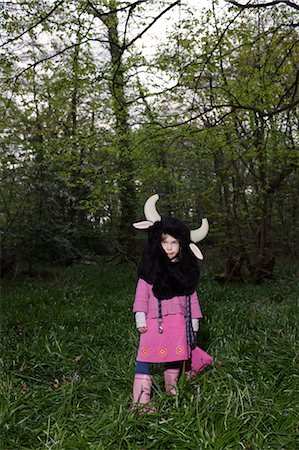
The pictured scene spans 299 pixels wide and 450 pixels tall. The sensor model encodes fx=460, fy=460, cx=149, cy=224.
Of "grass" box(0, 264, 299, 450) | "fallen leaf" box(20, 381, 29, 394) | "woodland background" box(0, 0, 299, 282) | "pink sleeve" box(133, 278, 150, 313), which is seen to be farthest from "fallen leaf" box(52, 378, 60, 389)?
"woodland background" box(0, 0, 299, 282)

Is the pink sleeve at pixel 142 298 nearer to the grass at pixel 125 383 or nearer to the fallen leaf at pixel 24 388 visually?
the grass at pixel 125 383

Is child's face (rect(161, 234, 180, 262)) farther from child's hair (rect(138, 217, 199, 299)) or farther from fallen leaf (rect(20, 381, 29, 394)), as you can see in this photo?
fallen leaf (rect(20, 381, 29, 394))

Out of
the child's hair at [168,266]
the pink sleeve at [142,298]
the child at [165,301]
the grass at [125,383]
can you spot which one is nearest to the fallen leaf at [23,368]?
the grass at [125,383]

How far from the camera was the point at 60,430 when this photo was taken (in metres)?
3.16

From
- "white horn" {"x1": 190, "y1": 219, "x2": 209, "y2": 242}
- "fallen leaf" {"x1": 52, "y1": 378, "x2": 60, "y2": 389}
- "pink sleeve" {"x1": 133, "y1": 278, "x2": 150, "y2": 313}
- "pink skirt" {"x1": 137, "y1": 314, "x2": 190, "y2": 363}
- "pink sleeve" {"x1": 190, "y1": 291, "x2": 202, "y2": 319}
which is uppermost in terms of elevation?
"white horn" {"x1": 190, "y1": 219, "x2": 209, "y2": 242}

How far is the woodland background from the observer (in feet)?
26.6

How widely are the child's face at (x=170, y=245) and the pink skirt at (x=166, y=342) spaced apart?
51cm

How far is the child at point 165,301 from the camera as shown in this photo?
3.76m

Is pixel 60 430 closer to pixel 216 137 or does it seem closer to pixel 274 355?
pixel 274 355

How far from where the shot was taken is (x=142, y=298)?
12.5 ft

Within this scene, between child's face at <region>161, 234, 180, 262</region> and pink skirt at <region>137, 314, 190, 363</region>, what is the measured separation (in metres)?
0.51

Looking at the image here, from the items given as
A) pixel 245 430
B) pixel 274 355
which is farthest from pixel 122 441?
pixel 274 355

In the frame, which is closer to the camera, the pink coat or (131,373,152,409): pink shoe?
(131,373,152,409): pink shoe

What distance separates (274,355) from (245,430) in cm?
157
